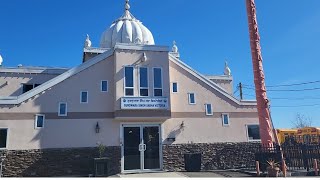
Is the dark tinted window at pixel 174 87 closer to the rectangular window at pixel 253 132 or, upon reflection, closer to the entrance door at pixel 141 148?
the entrance door at pixel 141 148

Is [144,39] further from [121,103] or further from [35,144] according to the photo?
[35,144]

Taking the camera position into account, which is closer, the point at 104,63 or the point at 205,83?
the point at 104,63

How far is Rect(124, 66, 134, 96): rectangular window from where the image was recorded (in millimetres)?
17438

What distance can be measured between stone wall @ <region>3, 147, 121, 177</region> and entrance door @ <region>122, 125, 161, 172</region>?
2.16 feet

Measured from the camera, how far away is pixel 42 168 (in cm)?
1571

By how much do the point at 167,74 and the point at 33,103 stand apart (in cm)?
780

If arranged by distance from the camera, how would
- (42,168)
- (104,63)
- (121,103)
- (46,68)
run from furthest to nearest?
(46,68)
(104,63)
(121,103)
(42,168)

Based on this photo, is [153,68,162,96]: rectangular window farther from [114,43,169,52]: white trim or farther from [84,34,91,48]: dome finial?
[84,34,91,48]: dome finial

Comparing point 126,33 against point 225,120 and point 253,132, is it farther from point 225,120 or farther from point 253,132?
point 253,132

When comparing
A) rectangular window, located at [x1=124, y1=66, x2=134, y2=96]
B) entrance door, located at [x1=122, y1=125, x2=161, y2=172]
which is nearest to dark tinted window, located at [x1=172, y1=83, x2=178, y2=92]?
entrance door, located at [x1=122, y1=125, x2=161, y2=172]

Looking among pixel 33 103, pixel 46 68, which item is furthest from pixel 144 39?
pixel 33 103

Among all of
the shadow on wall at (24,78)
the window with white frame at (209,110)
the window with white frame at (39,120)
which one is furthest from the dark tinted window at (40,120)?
the window with white frame at (209,110)

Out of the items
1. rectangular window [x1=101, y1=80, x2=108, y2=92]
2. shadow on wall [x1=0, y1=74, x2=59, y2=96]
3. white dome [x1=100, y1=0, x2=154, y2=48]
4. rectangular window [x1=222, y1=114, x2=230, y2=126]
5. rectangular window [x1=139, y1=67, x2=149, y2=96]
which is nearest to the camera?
rectangular window [x1=101, y1=80, x2=108, y2=92]

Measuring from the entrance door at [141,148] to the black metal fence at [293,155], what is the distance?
5742 mm
